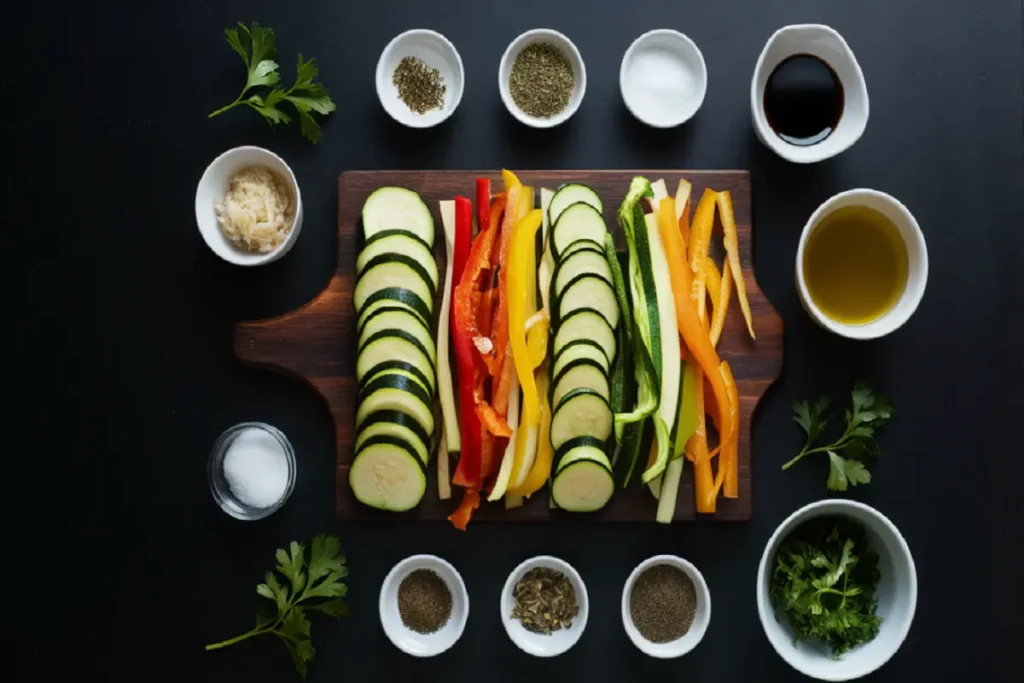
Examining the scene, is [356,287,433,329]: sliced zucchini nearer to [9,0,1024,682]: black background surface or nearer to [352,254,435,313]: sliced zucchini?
[352,254,435,313]: sliced zucchini

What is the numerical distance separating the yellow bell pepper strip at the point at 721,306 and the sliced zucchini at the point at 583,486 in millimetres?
642

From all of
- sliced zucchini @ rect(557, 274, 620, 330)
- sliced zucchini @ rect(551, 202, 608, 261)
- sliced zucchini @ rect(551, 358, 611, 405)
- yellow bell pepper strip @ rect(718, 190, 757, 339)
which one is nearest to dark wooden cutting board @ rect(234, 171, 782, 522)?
yellow bell pepper strip @ rect(718, 190, 757, 339)

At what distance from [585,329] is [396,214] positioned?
0.82m

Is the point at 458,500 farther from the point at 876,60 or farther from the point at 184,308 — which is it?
the point at 876,60

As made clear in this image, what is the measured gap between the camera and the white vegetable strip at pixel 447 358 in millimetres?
3424

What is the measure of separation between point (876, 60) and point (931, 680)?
2405mm

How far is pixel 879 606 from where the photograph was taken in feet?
11.1

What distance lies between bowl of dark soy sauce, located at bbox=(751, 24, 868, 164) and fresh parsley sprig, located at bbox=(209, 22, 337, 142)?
1.65 m

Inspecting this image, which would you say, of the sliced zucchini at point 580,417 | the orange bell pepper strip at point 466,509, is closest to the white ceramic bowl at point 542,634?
the orange bell pepper strip at point 466,509

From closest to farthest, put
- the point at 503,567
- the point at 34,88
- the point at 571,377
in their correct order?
the point at 571,377 < the point at 503,567 < the point at 34,88

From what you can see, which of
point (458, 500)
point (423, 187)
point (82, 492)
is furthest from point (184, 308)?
point (458, 500)

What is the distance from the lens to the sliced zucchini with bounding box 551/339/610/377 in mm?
3281

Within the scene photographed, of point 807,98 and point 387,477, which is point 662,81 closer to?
point 807,98

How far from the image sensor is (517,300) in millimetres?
3344
